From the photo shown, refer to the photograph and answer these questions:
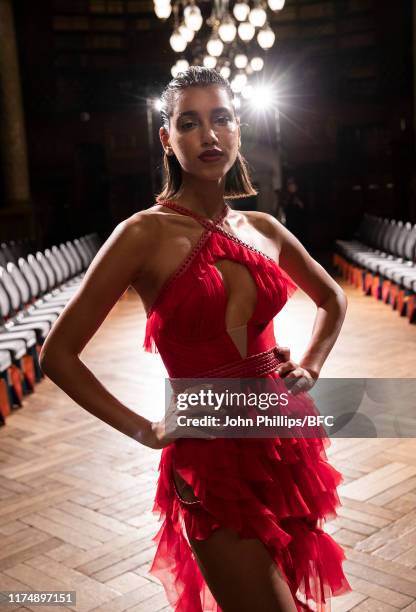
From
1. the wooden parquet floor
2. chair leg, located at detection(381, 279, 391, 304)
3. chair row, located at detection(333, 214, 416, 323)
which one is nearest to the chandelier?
chair row, located at detection(333, 214, 416, 323)

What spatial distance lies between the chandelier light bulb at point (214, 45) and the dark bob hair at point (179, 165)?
7583mm

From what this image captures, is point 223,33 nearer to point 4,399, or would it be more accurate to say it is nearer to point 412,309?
point 412,309

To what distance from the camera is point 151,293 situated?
52.7 inches

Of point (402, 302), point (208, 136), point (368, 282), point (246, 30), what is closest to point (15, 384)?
point (208, 136)

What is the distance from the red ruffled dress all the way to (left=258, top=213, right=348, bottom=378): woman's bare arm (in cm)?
13

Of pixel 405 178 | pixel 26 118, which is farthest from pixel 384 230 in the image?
pixel 26 118

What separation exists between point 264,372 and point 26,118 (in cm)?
1437

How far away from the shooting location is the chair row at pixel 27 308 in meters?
5.09

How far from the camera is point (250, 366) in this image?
1.35 metres

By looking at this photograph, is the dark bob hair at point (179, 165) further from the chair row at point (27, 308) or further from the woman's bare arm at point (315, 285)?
the chair row at point (27, 308)

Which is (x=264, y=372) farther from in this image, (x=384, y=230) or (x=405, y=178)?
(x=405, y=178)

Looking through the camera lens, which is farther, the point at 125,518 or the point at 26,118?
the point at 26,118

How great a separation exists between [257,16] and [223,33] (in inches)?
18.0

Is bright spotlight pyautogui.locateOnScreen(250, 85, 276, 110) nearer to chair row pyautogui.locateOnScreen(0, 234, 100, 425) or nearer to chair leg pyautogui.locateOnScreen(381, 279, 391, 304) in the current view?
chair row pyautogui.locateOnScreen(0, 234, 100, 425)
